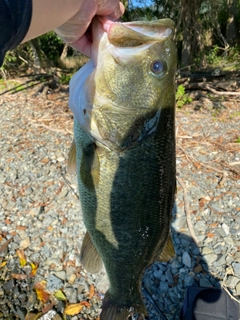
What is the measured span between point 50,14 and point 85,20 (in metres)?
0.22

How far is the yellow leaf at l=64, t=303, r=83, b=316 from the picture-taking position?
137 inches

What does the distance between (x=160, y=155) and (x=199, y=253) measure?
261 cm

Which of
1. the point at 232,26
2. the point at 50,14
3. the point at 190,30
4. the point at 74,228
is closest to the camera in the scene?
the point at 50,14

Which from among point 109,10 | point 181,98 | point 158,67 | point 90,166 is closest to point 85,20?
point 109,10

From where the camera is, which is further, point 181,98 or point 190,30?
point 190,30

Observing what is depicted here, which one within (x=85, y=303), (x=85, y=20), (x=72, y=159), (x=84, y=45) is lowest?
(x=85, y=303)

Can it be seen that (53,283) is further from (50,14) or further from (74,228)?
(50,14)

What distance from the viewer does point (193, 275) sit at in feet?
12.4

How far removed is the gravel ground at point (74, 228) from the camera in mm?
3646

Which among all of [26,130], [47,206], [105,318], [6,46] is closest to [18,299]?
[47,206]

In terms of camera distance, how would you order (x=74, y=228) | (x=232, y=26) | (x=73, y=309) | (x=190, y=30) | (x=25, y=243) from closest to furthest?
(x=73, y=309) → (x=25, y=243) → (x=74, y=228) → (x=190, y=30) → (x=232, y=26)

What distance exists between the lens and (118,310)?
2.21 meters

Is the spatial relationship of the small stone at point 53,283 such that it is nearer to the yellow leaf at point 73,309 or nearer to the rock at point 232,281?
the yellow leaf at point 73,309

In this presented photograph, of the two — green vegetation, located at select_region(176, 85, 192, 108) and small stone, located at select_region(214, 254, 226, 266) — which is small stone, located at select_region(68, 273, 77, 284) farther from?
green vegetation, located at select_region(176, 85, 192, 108)
